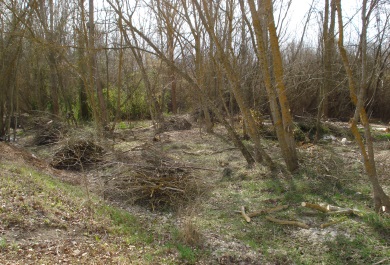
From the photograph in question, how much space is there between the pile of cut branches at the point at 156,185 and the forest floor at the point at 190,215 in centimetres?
2

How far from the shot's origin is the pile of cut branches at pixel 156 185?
6.79 meters

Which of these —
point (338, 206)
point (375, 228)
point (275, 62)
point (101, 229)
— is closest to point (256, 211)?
point (338, 206)

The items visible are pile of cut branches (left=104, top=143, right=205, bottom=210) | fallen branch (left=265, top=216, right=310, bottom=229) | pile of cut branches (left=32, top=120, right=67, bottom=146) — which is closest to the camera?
fallen branch (left=265, top=216, right=310, bottom=229)

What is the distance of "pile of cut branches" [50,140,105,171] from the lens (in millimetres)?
9398

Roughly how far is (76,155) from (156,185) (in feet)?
11.2

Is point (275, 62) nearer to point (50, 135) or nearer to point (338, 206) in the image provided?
point (338, 206)

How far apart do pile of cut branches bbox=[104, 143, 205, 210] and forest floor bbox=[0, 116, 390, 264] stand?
0.08ft

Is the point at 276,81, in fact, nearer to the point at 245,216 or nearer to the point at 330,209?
the point at 330,209

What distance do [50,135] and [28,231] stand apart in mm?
7929

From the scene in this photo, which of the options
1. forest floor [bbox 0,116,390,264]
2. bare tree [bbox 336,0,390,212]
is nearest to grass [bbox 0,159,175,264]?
forest floor [bbox 0,116,390,264]

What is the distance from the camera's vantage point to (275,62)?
304 inches

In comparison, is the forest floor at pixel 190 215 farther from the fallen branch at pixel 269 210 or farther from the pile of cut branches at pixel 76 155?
the pile of cut branches at pixel 76 155

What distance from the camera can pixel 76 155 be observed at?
9461mm

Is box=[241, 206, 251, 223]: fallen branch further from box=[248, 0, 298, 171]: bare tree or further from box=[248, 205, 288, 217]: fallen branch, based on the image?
box=[248, 0, 298, 171]: bare tree
